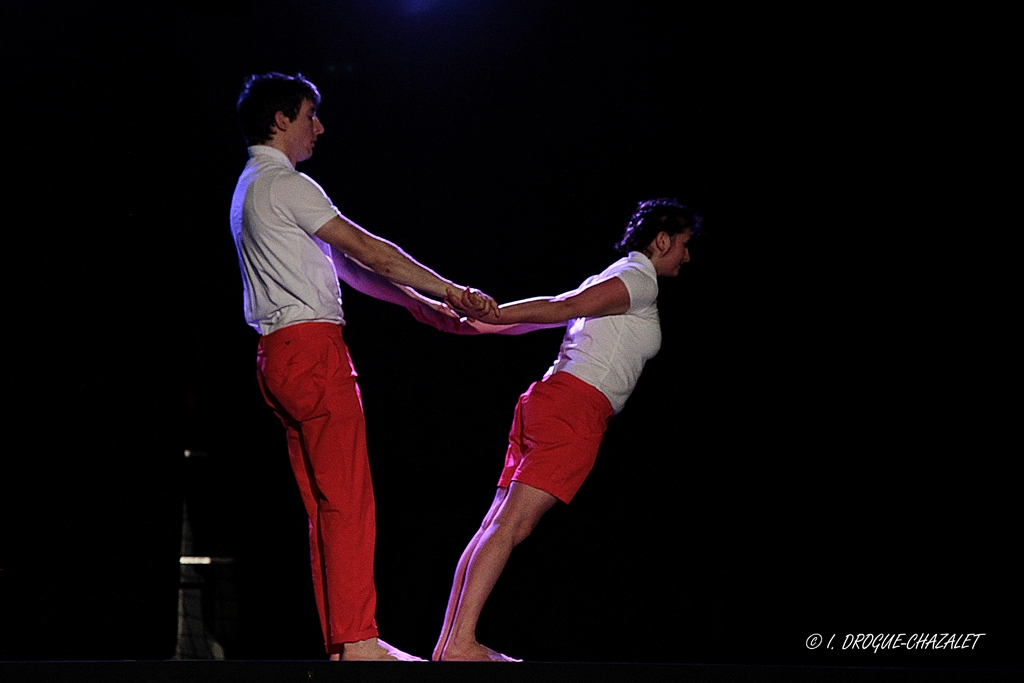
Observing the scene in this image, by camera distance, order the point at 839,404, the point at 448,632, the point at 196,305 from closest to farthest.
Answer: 1. the point at 448,632
2. the point at 196,305
3. the point at 839,404

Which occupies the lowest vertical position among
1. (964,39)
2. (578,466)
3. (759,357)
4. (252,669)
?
(252,669)

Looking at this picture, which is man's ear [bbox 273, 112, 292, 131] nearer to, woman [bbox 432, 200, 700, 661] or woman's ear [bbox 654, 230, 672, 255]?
woman [bbox 432, 200, 700, 661]

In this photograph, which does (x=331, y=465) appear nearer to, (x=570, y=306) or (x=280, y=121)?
(x=570, y=306)

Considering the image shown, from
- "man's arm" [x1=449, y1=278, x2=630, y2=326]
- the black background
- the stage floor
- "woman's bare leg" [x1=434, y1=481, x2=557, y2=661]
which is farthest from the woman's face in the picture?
the stage floor

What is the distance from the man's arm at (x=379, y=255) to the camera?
2.59 meters

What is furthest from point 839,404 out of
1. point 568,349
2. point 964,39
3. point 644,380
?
point 964,39

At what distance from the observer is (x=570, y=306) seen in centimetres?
277

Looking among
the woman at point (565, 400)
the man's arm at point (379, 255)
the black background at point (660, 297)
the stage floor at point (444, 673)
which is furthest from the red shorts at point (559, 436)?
the stage floor at point (444, 673)

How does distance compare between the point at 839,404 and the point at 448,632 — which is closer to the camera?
the point at 448,632

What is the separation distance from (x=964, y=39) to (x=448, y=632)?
2625mm

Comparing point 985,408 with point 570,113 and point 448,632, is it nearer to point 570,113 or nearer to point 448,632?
point 570,113

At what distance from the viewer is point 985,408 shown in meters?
3.24

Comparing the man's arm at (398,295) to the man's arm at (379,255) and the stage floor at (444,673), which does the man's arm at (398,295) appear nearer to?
the man's arm at (379,255)

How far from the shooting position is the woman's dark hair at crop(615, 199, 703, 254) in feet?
9.84
